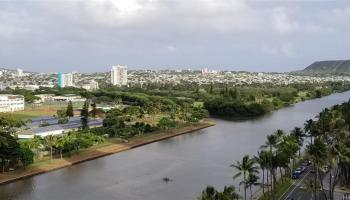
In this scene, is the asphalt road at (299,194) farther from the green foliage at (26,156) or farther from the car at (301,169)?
the green foliage at (26,156)

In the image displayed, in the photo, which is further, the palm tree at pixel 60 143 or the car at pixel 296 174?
the palm tree at pixel 60 143

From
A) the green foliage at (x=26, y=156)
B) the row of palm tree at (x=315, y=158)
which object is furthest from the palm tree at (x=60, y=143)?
the row of palm tree at (x=315, y=158)

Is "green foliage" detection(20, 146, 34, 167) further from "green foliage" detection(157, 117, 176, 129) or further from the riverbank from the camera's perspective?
"green foliage" detection(157, 117, 176, 129)

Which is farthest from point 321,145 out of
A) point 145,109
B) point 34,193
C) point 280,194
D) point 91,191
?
point 145,109

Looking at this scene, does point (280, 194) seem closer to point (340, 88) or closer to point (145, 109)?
point (145, 109)

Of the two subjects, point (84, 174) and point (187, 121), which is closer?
point (84, 174)

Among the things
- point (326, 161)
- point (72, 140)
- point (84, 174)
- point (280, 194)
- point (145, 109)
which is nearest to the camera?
point (326, 161)
